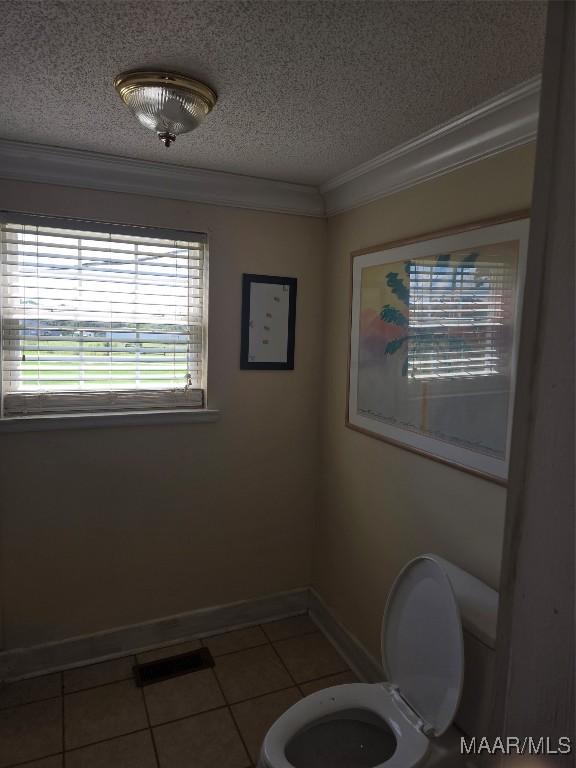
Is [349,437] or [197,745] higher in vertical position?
[349,437]

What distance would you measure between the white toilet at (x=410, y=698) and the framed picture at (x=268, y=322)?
1.28m

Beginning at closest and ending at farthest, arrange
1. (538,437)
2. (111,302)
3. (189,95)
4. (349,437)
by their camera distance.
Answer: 1. (538,437)
2. (189,95)
3. (111,302)
4. (349,437)

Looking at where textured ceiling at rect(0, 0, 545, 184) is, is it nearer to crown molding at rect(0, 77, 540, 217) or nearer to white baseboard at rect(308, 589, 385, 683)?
crown molding at rect(0, 77, 540, 217)

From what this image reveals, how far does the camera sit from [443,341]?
6.31 feet

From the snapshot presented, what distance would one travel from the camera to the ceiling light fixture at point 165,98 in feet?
4.77

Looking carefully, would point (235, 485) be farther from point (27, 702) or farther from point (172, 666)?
point (27, 702)

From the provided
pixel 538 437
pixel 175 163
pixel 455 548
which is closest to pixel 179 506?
pixel 455 548

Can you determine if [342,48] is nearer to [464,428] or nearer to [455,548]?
[464,428]

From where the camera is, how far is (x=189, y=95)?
59.9 inches

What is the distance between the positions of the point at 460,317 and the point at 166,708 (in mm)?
2003

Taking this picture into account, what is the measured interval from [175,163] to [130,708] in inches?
93.5

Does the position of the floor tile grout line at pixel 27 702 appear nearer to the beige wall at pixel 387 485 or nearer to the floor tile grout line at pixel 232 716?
the floor tile grout line at pixel 232 716

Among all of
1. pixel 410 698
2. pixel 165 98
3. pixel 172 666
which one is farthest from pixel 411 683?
pixel 165 98

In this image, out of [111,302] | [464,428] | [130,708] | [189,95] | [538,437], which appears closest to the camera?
[538,437]
